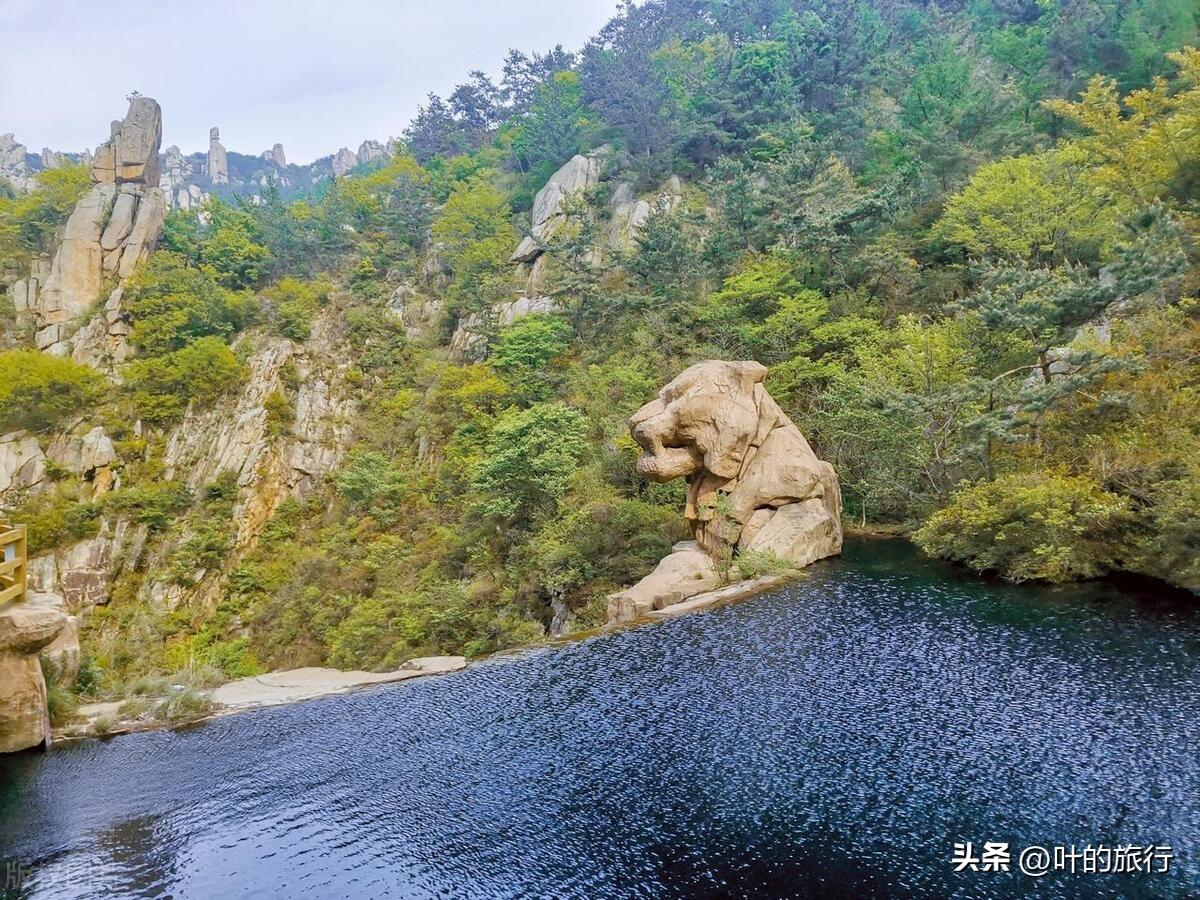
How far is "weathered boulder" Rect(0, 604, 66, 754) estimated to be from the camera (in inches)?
370

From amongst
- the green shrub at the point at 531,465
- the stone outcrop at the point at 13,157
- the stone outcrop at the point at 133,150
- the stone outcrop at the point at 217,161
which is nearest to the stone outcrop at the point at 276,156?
the stone outcrop at the point at 217,161

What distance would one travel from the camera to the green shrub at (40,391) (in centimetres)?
2664

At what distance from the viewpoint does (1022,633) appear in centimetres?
1030

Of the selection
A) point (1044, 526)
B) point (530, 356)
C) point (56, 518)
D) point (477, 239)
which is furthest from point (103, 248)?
point (1044, 526)

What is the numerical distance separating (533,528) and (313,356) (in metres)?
18.4

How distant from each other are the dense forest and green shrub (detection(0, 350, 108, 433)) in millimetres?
105

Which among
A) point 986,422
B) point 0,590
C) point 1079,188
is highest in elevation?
point 1079,188

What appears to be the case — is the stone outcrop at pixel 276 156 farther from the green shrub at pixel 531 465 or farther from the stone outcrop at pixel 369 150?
the green shrub at pixel 531 465

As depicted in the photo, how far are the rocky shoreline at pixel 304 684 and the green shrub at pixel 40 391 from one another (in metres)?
21.7

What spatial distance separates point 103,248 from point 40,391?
10944 mm

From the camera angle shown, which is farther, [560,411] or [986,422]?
[560,411]

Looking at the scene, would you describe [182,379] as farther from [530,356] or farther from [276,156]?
[276,156]

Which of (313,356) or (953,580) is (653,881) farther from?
(313,356)

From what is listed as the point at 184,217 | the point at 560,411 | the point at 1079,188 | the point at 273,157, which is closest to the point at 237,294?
the point at 184,217
